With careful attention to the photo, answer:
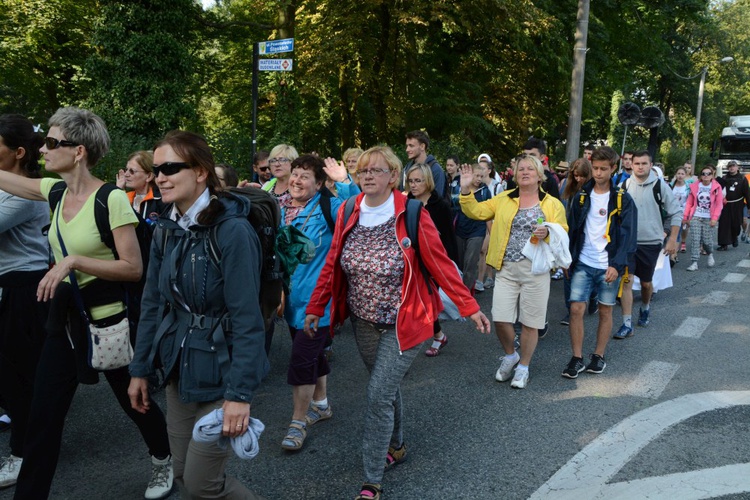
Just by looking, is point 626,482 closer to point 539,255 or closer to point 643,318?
point 539,255

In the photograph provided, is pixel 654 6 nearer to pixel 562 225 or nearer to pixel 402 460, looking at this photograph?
pixel 562 225

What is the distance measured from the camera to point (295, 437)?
4000 millimetres

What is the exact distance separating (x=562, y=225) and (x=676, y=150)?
130ft

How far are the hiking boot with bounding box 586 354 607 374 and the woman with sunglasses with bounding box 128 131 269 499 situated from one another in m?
3.88

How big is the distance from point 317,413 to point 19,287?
6.83 ft

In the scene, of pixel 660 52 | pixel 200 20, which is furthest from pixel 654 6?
pixel 200 20

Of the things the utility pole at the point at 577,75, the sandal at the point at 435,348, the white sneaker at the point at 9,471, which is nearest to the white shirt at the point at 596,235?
the sandal at the point at 435,348

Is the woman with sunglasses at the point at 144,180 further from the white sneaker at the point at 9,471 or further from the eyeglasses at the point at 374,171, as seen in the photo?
the eyeglasses at the point at 374,171

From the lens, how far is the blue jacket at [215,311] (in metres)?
2.33

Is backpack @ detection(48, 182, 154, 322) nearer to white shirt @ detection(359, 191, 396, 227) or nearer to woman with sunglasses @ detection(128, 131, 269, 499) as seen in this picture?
woman with sunglasses @ detection(128, 131, 269, 499)

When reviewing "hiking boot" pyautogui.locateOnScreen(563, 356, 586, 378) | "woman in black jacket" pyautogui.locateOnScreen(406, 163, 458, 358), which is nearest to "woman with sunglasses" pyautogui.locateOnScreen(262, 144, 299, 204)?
"woman in black jacket" pyautogui.locateOnScreen(406, 163, 458, 358)

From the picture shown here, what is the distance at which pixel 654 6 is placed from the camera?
20.3 metres

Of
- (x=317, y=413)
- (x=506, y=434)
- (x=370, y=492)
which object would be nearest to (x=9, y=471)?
(x=317, y=413)

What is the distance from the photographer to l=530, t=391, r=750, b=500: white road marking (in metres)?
3.47
